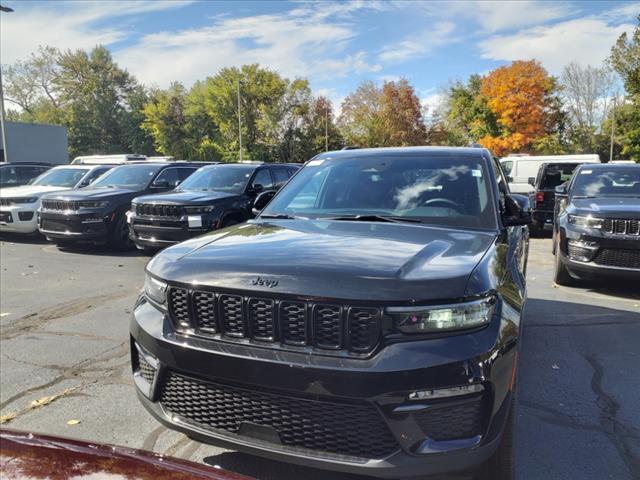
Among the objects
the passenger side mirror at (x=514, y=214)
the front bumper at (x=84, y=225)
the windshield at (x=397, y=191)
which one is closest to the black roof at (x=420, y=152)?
the windshield at (x=397, y=191)

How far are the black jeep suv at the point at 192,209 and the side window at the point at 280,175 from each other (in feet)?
2.26

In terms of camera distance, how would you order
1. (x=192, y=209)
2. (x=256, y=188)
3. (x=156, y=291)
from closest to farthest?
(x=156, y=291) < (x=192, y=209) < (x=256, y=188)

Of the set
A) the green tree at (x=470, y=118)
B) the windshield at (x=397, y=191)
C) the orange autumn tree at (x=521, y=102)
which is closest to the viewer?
the windshield at (x=397, y=191)

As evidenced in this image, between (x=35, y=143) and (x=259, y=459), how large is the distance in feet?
120

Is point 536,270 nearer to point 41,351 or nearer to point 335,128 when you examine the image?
point 41,351

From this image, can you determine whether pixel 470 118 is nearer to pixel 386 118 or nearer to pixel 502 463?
pixel 386 118

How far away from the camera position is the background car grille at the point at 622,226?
6.43 m

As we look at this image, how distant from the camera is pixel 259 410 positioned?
232 centimetres

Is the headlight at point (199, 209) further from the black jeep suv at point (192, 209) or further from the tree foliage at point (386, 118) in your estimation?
the tree foliage at point (386, 118)

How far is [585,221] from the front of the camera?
6.79 m

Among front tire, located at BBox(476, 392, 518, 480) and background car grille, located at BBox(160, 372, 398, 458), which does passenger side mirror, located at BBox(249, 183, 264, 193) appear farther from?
front tire, located at BBox(476, 392, 518, 480)

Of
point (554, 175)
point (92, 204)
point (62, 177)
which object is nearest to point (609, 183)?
point (554, 175)

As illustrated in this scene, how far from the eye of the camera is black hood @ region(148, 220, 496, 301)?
2223 millimetres

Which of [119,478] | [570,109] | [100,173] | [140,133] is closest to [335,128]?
[140,133]
